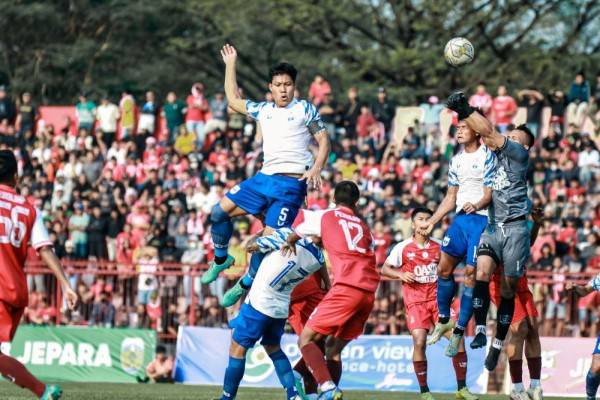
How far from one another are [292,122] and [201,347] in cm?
974

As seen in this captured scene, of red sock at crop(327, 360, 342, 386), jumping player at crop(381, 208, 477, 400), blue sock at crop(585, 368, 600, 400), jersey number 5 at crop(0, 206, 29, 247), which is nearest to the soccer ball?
jumping player at crop(381, 208, 477, 400)

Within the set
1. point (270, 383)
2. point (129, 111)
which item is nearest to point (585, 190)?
point (270, 383)

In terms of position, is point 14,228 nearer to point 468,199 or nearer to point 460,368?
point 468,199

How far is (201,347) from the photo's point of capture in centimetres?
2328

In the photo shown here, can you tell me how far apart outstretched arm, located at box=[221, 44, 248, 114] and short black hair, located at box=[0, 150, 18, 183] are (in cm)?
355

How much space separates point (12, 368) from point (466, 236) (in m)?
6.27

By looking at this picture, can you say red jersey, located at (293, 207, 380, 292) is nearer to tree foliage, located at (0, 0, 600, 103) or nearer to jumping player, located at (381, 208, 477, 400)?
jumping player, located at (381, 208, 477, 400)

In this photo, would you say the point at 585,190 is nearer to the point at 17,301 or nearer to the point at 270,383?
the point at 270,383

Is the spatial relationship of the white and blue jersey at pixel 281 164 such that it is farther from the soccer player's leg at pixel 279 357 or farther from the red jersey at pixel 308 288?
the soccer player's leg at pixel 279 357

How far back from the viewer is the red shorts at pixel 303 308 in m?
15.0

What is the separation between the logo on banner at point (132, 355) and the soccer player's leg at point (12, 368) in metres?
12.1

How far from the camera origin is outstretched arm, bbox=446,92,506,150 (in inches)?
543

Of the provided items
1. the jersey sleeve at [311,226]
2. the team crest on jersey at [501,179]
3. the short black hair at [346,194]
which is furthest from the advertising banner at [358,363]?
the jersey sleeve at [311,226]

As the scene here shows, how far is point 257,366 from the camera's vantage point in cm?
2247
